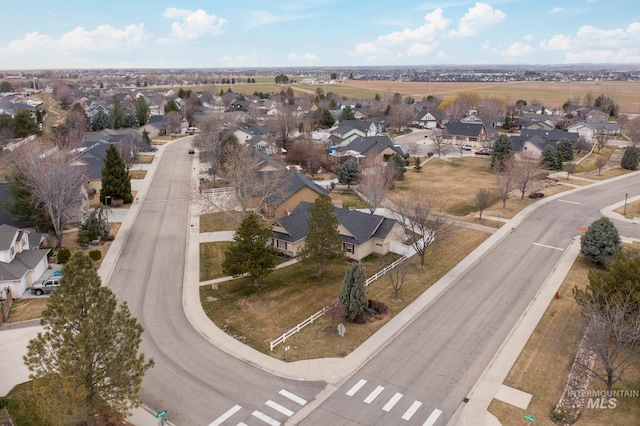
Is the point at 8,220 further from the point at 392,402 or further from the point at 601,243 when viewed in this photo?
the point at 601,243

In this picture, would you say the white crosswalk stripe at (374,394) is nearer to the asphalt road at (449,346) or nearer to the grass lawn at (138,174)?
the asphalt road at (449,346)

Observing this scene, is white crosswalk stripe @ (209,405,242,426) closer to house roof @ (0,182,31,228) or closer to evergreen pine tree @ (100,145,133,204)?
house roof @ (0,182,31,228)

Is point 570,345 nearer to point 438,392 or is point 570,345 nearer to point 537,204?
point 438,392

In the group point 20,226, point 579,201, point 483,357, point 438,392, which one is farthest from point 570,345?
point 20,226

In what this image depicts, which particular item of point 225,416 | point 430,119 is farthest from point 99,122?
point 225,416

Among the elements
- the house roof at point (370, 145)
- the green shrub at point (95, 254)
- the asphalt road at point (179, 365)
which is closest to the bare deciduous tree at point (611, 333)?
the asphalt road at point (179, 365)

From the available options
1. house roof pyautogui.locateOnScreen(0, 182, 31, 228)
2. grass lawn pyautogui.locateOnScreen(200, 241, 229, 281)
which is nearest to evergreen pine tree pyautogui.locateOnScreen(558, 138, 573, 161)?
grass lawn pyautogui.locateOnScreen(200, 241, 229, 281)
